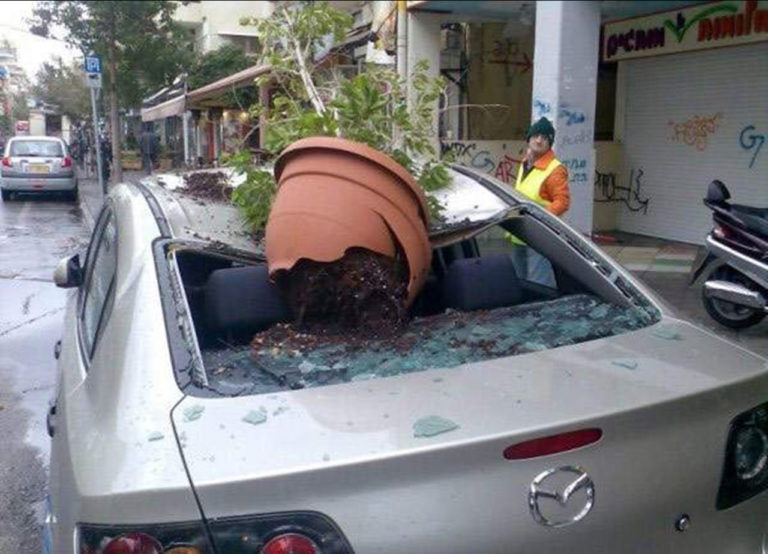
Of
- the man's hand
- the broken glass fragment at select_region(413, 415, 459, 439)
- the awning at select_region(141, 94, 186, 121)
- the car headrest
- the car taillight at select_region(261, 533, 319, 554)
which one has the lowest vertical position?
the car taillight at select_region(261, 533, 319, 554)

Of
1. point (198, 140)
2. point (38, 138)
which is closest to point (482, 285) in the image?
point (198, 140)

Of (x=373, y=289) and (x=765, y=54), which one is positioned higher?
(x=765, y=54)

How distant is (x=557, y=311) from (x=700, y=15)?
31.4 feet

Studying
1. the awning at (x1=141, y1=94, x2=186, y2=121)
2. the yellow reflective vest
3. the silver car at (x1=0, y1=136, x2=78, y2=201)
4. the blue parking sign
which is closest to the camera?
the blue parking sign

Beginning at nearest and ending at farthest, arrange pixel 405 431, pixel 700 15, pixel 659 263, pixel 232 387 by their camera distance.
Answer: pixel 405 431 → pixel 232 387 → pixel 659 263 → pixel 700 15

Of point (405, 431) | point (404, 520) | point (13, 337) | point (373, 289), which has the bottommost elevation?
point (13, 337)

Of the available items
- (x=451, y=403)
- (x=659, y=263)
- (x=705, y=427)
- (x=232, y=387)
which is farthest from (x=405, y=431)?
(x=659, y=263)

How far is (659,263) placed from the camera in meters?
10.2

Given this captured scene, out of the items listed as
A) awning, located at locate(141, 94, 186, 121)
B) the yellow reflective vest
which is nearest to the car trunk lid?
the yellow reflective vest

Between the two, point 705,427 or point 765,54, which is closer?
point 705,427

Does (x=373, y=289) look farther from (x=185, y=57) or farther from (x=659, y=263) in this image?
(x=659, y=263)

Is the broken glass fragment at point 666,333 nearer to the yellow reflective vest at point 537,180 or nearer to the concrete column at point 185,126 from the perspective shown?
the yellow reflective vest at point 537,180

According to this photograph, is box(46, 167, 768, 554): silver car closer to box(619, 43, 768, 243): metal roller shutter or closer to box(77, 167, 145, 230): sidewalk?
box(619, 43, 768, 243): metal roller shutter

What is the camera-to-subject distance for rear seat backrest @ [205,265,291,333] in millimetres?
2652
